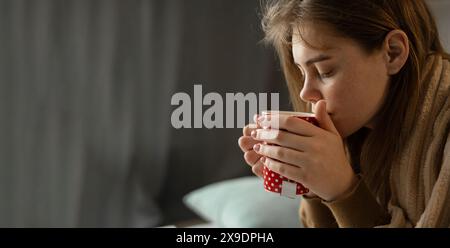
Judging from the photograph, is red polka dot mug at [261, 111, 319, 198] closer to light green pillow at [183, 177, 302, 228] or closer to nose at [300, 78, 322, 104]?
nose at [300, 78, 322, 104]

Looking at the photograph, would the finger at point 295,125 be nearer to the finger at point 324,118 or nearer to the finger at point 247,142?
the finger at point 324,118

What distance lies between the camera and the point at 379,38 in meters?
0.81

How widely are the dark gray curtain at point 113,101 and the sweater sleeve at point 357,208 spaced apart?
3.49 feet

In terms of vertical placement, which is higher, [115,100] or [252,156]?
[115,100]

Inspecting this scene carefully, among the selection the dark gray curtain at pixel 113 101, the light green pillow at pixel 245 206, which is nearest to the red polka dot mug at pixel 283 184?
the light green pillow at pixel 245 206

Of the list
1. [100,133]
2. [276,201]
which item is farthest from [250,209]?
[100,133]

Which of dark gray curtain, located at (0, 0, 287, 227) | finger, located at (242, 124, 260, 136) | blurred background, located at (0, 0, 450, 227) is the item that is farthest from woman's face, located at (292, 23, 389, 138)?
dark gray curtain, located at (0, 0, 287, 227)

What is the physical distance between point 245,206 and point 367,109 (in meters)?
0.75

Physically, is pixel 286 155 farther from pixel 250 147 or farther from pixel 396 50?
pixel 396 50

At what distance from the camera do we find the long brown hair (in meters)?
0.80

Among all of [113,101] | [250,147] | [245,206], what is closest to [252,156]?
[250,147]

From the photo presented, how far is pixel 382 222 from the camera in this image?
2.81 feet

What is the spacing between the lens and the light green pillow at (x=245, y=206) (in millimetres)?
1448
